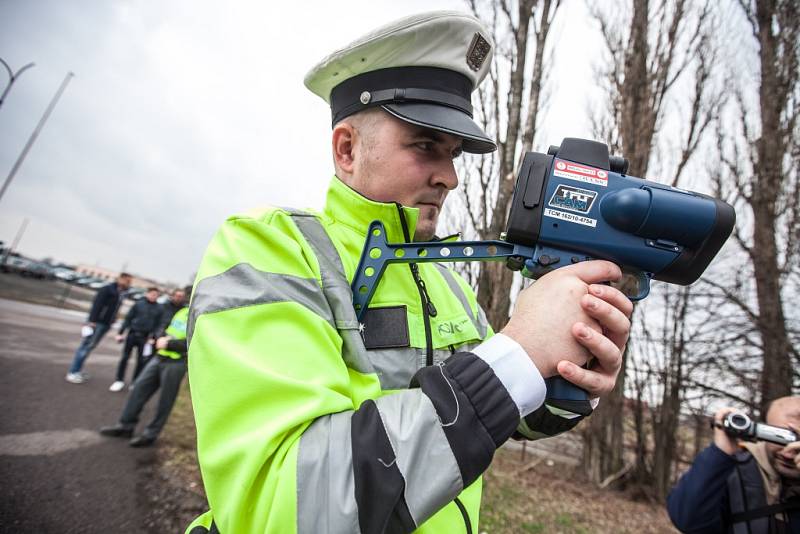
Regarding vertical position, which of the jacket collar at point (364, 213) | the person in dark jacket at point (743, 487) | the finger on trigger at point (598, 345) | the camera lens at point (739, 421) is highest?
the jacket collar at point (364, 213)

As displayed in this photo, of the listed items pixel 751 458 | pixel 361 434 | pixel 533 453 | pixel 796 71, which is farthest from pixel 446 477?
pixel 533 453

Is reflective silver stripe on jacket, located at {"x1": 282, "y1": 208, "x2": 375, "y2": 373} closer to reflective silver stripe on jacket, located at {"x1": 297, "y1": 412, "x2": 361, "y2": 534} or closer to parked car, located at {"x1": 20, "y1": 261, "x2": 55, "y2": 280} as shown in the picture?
reflective silver stripe on jacket, located at {"x1": 297, "y1": 412, "x2": 361, "y2": 534}

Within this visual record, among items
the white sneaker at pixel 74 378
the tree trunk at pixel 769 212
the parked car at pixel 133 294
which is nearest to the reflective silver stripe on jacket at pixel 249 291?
the tree trunk at pixel 769 212

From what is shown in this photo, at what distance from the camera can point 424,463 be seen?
2.45 ft

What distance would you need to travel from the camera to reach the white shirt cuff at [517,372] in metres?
0.82

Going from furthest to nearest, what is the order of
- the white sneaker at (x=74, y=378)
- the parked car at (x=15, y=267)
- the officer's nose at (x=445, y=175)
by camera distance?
the parked car at (x=15, y=267)
the white sneaker at (x=74, y=378)
the officer's nose at (x=445, y=175)

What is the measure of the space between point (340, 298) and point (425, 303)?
39cm

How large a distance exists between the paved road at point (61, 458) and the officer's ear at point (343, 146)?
12.8 ft

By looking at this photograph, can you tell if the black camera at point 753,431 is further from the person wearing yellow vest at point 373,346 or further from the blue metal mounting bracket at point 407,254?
the blue metal mounting bracket at point 407,254

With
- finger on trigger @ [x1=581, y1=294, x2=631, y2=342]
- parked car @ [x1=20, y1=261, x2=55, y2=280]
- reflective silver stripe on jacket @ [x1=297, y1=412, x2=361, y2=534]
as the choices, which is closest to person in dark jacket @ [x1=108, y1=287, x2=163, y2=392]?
reflective silver stripe on jacket @ [x1=297, y1=412, x2=361, y2=534]

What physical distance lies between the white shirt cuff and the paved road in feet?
13.6

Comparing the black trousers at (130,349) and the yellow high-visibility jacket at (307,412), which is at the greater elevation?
the yellow high-visibility jacket at (307,412)

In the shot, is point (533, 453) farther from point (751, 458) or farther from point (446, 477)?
point (446, 477)

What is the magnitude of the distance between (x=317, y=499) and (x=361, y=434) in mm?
133
